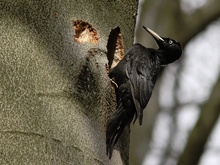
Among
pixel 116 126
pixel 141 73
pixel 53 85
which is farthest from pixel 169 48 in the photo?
pixel 53 85

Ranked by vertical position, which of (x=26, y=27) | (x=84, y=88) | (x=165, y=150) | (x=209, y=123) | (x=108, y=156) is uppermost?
(x=26, y=27)

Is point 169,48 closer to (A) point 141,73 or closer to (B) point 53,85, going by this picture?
(A) point 141,73

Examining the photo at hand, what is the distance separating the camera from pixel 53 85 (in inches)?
99.9

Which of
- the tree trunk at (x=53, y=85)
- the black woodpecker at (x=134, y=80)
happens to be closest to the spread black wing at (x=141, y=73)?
the black woodpecker at (x=134, y=80)

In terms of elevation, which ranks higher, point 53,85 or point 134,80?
point 53,85

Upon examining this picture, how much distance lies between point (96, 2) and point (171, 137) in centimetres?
605

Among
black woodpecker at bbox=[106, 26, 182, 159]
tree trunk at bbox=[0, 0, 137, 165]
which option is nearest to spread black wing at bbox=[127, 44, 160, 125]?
black woodpecker at bbox=[106, 26, 182, 159]

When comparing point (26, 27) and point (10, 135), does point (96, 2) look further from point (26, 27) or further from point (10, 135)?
point (10, 135)

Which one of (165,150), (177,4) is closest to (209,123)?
(177,4)

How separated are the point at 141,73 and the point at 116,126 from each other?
4.08 feet

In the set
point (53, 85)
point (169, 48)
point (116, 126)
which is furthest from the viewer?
point (169, 48)

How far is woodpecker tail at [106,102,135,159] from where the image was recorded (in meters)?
2.72

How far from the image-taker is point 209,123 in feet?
19.7

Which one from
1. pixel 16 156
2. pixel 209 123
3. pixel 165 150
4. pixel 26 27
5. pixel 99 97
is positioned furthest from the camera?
pixel 165 150
